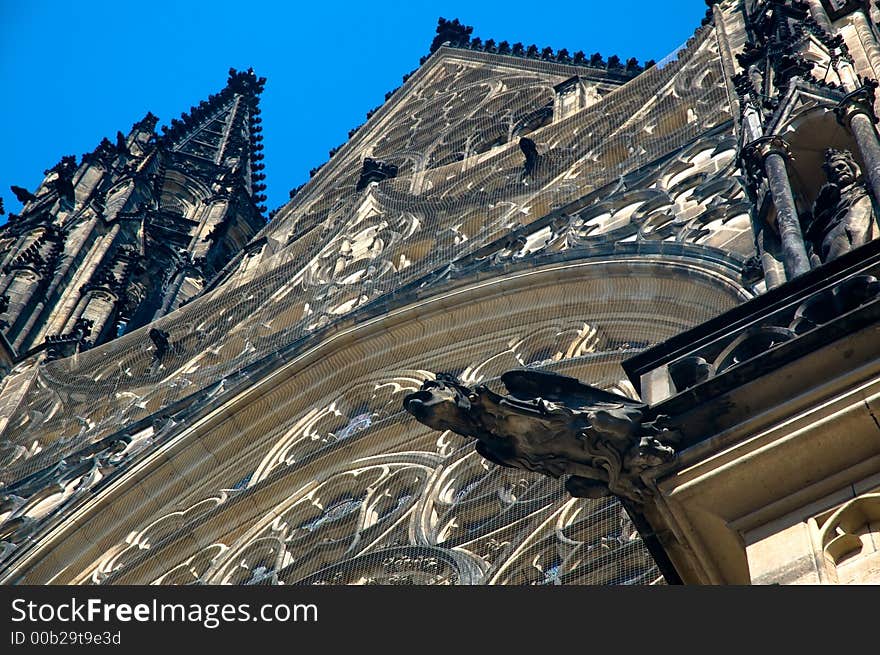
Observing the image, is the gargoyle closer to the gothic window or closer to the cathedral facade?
the cathedral facade

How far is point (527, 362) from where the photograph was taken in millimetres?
11742

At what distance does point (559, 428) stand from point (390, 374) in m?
7.68

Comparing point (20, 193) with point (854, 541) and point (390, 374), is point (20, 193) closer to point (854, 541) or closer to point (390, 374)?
A: point (390, 374)

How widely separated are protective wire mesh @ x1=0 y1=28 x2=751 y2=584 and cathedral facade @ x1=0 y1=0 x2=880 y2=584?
31 millimetres

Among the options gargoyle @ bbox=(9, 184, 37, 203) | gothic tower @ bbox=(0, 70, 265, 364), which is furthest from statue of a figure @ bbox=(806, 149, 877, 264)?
gargoyle @ bbox=(9, 184, 37, 203)

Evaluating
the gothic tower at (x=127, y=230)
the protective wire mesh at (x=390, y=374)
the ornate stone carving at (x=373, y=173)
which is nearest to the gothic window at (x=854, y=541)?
the protective wire mesh at (x=390, y=374)

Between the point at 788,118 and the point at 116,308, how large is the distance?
1444 cm

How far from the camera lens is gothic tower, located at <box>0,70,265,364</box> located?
21.3 m

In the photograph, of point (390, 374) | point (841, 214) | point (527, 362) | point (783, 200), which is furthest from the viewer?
point (390, 374)

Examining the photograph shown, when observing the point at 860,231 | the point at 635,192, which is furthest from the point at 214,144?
the point at 860,231

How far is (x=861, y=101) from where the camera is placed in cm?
766

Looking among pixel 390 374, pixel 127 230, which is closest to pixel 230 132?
pixel 127 230

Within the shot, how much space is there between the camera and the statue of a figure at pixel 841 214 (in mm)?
6422

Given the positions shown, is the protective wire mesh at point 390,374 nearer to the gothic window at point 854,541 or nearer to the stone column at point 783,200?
the stone column at point 783,200
